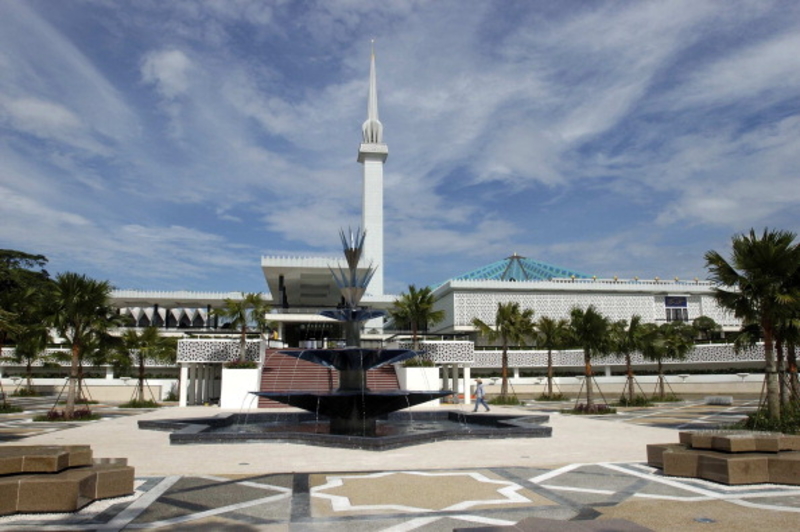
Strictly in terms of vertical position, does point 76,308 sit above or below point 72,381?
above

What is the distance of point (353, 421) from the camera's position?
1777cm

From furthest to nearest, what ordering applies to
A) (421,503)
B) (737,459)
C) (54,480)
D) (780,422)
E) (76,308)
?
(76,308) → (780,422) → (737,459) → (421,503) → (54,480)

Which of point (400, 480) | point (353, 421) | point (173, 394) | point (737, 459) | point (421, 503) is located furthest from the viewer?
point (173, 394)

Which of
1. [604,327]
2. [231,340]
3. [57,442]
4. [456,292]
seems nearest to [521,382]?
[456,292]

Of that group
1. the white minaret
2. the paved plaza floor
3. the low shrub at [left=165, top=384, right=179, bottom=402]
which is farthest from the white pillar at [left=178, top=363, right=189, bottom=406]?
the white minaret

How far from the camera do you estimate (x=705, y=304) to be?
71.9 meters

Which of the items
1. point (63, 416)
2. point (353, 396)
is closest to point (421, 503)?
point (353, 396)

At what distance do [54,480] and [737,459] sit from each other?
32.2 feet

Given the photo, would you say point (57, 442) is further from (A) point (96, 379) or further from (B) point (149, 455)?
A: (A) point (96, 379)

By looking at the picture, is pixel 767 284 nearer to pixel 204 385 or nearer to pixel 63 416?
pixel 63 416

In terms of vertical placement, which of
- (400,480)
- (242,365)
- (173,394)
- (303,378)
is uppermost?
(242,365)

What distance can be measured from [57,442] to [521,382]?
126ft

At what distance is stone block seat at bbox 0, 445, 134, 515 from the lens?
780 centimetres

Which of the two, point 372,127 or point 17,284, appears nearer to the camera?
point 17,284
